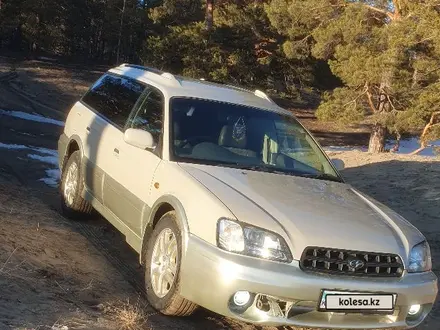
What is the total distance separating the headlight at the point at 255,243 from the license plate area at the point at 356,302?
35 cm

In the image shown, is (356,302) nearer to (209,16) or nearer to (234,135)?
(234,135)

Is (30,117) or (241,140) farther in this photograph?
(30,117)

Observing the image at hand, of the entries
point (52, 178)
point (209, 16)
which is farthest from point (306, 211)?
point (209, 16)

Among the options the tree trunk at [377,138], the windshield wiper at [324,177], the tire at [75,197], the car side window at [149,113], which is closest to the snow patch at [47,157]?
the tire at [75,197]

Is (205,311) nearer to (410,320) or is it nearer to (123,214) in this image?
(123,214)

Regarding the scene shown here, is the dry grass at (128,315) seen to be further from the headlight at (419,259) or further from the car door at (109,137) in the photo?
the headlight at (419,259)

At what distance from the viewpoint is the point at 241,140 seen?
18.1ft

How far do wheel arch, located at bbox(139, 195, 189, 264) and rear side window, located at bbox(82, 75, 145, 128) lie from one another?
1526mm

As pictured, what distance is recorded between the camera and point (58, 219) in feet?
22.9

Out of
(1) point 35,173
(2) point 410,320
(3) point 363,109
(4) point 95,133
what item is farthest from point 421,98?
(2) point 410,320

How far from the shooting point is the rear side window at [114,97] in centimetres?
632

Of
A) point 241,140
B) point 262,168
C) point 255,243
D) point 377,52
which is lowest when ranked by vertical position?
point 255,243

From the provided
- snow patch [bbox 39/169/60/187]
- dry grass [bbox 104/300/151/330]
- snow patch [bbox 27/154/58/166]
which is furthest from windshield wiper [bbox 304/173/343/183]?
snow patch [bbox 27/154/58/166]

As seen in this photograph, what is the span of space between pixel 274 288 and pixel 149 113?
8.18 ft
